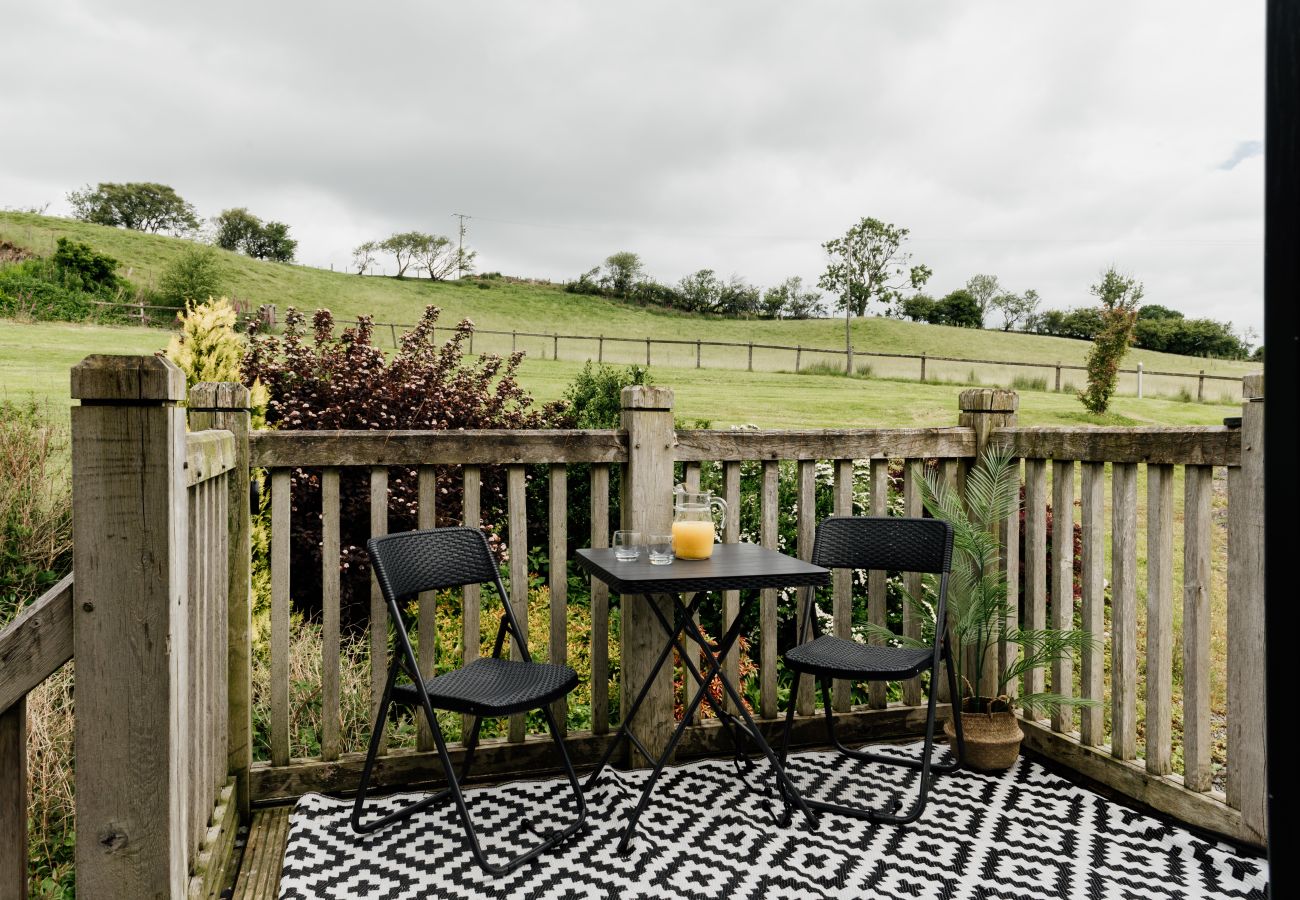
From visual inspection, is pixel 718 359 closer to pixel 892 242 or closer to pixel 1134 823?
pixel 892 242

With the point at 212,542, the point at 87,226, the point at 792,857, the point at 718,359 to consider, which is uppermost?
the point at 87,226

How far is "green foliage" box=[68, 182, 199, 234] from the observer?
42.5 m

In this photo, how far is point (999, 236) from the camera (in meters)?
56.0

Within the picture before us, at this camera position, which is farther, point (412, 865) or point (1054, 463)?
point (1054, 463)

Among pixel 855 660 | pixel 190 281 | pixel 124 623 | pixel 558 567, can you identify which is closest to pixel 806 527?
pixel 855 660

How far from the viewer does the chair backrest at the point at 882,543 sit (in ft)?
10.6

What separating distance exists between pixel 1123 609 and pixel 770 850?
1.62m

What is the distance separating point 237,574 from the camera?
112 inches

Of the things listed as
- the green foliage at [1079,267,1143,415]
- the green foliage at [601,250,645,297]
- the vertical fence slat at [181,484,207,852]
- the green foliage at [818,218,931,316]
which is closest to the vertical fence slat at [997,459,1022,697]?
the vertical fence slat at [181,484,207,852]

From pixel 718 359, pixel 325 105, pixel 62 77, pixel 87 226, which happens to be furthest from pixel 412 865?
pixel 87 226

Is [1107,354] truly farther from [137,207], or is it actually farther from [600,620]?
[137,207]

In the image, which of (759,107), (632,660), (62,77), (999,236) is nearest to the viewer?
(632,660)

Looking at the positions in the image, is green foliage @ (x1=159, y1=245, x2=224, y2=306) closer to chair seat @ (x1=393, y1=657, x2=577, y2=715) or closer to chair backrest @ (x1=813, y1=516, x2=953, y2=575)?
chair seat @ (x1=393, y1=657, x2=577, y2=715)

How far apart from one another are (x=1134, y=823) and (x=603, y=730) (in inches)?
78.0
